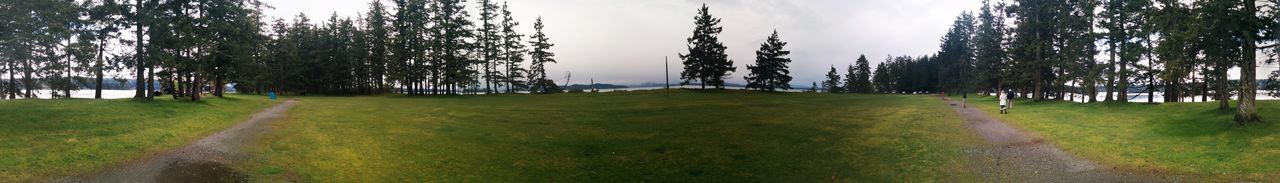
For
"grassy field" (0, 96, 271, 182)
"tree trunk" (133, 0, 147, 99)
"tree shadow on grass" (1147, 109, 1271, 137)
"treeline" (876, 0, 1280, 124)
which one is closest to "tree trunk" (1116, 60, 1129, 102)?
"treeline" (876, 0, 1280, 124)

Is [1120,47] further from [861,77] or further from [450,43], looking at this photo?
[861,77]

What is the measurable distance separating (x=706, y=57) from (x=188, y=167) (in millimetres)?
60222

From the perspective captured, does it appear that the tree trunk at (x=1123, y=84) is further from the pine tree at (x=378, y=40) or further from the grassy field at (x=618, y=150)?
the pine tree at (x=378, y=40)

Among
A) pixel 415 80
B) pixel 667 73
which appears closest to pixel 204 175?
pixel 415 80

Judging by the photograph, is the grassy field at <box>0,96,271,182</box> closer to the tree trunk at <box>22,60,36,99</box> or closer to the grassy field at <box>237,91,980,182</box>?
the grassy field at <box>237,91,980,182</box>

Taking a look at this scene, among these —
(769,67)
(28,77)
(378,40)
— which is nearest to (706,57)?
(769,67)

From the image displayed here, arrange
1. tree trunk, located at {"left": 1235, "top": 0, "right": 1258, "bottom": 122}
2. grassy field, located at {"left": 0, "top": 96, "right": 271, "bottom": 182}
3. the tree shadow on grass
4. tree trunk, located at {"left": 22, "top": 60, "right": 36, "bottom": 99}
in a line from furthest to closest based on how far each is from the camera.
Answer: tree trunk, located at {"left": 22, "top": 60, "right": 36, "bottom": 99}, tree trunk, located at {"left": 1235, "top": 0, "right": 1258, "bottom": 122}, the tree shadow on grass, grassy field, located at {"left": 0, "top": 96, "right": 271, "bottom": 182}

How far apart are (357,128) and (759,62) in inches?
2505

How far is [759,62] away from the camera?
264ft

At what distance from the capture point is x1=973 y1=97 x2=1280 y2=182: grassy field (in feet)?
45.2

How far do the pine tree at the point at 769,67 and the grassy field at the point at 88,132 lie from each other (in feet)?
203

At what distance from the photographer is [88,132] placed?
18.5 m

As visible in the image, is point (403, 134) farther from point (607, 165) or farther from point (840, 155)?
point (840, 155)

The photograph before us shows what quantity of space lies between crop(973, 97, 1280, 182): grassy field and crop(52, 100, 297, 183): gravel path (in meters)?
20.9
